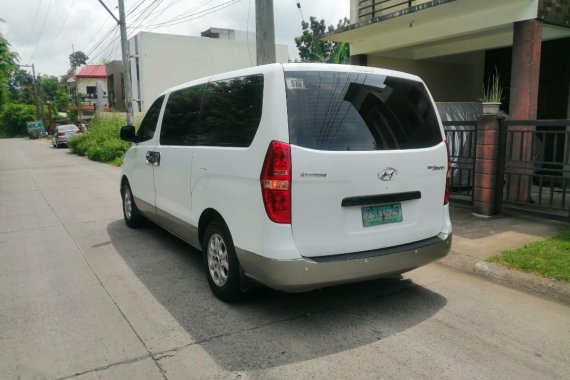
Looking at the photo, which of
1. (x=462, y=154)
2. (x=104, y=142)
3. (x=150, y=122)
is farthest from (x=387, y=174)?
(x=104, y=142)

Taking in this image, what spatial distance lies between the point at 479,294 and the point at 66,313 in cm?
375

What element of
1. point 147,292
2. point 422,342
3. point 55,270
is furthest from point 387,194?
point 55,270

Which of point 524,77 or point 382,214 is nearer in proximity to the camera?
point 382,214

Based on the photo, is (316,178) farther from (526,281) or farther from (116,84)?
(116,84)

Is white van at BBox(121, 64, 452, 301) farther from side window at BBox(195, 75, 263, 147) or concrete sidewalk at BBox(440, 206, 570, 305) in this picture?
concrete sidewalk at BBox(440, 206, 570, 305)

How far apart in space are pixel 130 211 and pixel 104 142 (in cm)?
1718

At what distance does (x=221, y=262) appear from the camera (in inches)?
164

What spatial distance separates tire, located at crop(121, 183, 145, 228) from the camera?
23.0ft

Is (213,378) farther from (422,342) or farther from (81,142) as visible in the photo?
(81,142)

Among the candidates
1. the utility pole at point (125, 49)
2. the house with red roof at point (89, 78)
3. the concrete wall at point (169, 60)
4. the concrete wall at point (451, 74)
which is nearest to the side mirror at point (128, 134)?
the concrete wall at point (451, 74)

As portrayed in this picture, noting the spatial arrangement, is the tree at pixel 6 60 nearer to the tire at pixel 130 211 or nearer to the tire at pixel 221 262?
the tire at pixel 130 211

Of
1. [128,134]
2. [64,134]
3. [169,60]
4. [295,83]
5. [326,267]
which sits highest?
[169,60]

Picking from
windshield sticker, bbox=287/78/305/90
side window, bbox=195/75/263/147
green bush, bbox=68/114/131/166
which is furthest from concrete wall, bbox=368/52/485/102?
green bush, bbox=68/114/131/166

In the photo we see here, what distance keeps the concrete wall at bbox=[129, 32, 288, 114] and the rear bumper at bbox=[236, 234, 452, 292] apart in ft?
101
